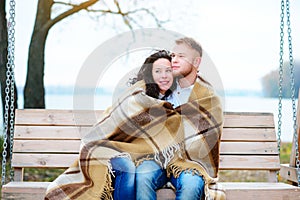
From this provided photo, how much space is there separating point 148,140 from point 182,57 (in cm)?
47

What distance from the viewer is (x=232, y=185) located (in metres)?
2.62

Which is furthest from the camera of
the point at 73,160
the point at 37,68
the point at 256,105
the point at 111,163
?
the point at 256,105

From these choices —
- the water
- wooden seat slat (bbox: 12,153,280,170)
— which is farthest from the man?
the water

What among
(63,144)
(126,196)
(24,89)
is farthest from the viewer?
(24,89)

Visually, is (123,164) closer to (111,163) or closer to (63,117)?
(111,163)

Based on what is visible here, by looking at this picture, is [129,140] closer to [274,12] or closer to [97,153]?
[97,153]

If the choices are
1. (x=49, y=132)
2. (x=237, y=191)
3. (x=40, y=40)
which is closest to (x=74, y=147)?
(x=49, y=132)

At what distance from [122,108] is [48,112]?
Answer: 735 millimetres

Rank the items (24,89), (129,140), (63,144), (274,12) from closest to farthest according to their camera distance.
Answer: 1. (129,140)
2. (63,144)
3. (24,89)
4. (274,12)

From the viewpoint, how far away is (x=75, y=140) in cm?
301

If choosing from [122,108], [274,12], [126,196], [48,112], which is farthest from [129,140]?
[274,12]

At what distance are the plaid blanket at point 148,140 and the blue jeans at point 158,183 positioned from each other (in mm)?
44

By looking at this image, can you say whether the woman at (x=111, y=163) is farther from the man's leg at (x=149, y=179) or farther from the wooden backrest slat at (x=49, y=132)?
the wooden backrest slat at (x=49, y=132)

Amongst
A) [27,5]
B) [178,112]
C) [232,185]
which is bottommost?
[232,185]
